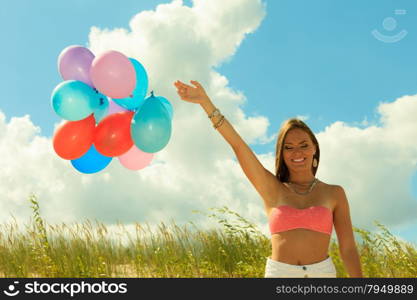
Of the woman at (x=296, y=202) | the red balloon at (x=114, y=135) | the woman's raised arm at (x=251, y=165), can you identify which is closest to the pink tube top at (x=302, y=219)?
the woman at (x=296, y=202)

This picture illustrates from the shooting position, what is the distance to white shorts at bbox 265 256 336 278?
2695 millimetres

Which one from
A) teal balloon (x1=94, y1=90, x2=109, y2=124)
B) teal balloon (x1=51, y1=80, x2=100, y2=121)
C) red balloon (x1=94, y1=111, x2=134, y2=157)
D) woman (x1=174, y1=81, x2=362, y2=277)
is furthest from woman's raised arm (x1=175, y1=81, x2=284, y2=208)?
teal balloon (x1=94, y1=90, x2=109, y2=124)

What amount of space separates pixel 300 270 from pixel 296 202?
0.43 metres

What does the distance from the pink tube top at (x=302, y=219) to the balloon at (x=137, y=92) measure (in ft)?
7.17

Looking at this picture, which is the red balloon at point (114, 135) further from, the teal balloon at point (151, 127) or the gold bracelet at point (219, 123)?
the gold bracelet at point (219, 123)

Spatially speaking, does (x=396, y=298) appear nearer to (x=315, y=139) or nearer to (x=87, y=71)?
(x=315, y=139)

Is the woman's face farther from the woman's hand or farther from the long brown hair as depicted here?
the woman's hand

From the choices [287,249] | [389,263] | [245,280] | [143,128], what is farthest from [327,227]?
[389,263]

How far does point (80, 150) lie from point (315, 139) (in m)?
2.28

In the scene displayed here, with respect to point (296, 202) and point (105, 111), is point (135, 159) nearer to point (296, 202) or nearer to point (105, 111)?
point (105, 111)

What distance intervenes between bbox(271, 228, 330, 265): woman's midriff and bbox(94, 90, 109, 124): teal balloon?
7.91ft

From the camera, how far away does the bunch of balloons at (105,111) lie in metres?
4.07

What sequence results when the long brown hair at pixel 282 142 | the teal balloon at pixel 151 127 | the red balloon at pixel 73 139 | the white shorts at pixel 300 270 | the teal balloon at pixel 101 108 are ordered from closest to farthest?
1. the white shorts at pixel 300 270
2. the long brown hair at pixel 282 142
3. the teal balloon at pixel 151 127
4. the red balloon at pixel 73 139
5. the teal balloon at pixel 101 108

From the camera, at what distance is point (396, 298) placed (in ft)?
9.86
